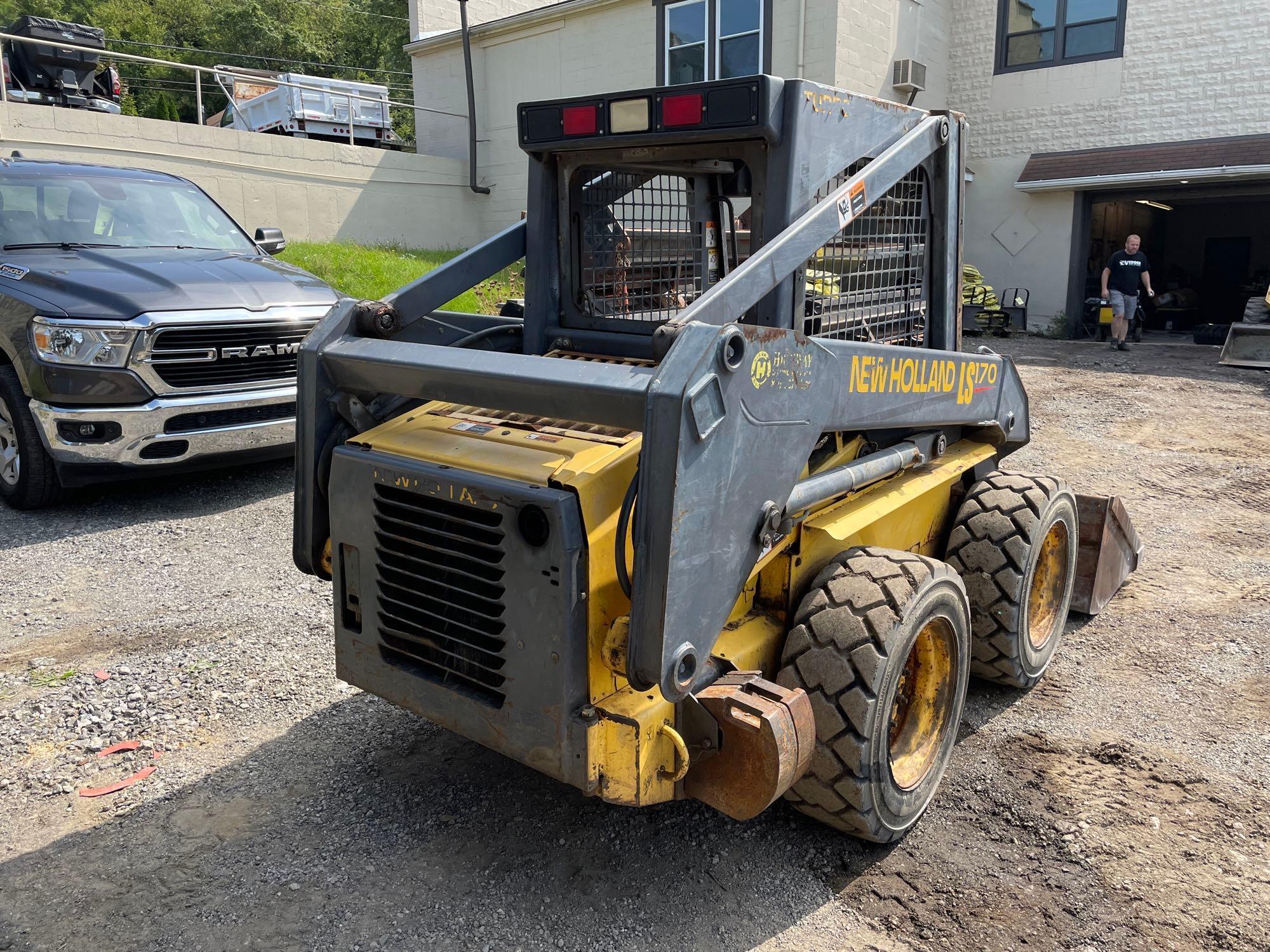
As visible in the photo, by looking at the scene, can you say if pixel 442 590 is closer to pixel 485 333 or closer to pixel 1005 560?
pixel 485 333

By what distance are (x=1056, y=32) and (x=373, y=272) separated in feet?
39.5

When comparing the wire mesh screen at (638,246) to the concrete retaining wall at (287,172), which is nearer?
the wire mesh screen at (638,246)

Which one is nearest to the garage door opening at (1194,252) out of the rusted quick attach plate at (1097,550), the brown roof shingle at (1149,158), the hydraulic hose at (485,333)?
the brown roof shingle at (1149,158)

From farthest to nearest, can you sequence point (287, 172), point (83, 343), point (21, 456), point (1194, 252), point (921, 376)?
point (1194, 252) < point (287, 172) < point (21, 456) < point (83, 343) < point (921, 376)

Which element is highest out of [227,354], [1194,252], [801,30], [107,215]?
[801,30]

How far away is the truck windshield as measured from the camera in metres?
7.16

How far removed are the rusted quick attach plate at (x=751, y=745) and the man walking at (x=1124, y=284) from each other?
14627 millimetres

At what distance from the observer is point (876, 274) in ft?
11.8

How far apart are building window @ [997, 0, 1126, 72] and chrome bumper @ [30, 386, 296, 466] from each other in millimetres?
15501

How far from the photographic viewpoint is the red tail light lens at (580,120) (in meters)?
3.33

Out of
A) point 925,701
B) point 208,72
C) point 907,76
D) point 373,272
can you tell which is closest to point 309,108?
point 208,72

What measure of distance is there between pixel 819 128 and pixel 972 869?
2.37m

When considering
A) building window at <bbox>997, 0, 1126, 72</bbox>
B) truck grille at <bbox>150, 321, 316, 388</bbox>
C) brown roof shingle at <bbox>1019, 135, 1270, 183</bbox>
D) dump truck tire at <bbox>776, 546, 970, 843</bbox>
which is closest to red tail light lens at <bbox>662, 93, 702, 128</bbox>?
dump truck tire at <bbox>776, 546, 970, 843</bbox>

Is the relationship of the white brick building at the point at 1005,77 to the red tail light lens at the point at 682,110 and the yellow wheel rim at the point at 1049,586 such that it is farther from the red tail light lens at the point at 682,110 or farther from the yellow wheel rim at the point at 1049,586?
the red tail light lens at the point at 682,110
